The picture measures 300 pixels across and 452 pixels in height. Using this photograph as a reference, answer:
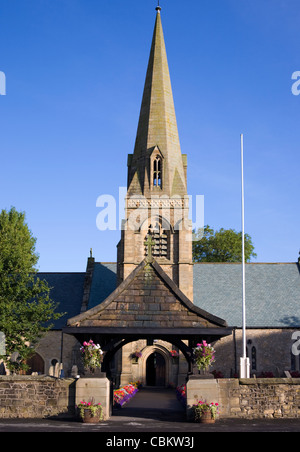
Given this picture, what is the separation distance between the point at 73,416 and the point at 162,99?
90.3 ft

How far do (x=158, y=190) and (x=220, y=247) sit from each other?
1691cm

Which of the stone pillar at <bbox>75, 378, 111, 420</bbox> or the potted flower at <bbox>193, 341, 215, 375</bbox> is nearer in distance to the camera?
the stone pillar at <bbox>75, 378, 111, 420</bbox>

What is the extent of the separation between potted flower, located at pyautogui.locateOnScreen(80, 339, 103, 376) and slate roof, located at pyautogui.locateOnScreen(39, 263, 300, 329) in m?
20.3

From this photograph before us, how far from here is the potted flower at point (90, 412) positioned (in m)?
15.1

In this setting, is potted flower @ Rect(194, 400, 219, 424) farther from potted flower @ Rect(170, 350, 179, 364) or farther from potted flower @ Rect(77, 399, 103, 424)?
potted flower @ Rect(170, 350, 179, 364)

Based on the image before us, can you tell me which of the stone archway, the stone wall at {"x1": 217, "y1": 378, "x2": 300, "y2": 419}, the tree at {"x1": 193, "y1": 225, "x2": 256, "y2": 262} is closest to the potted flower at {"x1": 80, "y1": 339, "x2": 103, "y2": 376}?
the stone wall at {"x1": 217, "y1": 378, "x2": 300, "y2": 419}

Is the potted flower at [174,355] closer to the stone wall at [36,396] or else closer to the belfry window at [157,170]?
the belfry window at [157,170]

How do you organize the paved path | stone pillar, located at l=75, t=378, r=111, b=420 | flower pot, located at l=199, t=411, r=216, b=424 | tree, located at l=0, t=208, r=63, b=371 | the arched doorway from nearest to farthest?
1. flower pot, located at l=199, t=411, r=216, b=424
2. stone pillar, located at l=75, t=378, r=111, b=420
3. the paved path
4. tree, located at l=0, t=208, r=63, b=371
5. the arched doorway

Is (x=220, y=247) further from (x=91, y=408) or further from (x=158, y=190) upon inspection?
(x=91, y=408)

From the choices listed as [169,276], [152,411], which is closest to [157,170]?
[169,276]

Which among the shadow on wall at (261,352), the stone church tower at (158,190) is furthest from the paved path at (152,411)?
the stone church tower at (158,190)

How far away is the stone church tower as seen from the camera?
3469cm

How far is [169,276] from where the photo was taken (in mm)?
34844
